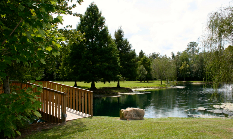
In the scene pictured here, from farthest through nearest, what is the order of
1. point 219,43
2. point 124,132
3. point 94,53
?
point 94,53, point 219,43, point 124,132

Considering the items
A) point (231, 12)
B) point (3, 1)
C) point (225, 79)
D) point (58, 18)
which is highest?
point (231, 12)

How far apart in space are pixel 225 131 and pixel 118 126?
3562 millimetres

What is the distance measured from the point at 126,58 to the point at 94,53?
951 cm

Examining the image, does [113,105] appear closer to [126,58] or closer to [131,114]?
[131,114]

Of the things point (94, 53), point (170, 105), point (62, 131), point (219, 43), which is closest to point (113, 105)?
point (170, 105)

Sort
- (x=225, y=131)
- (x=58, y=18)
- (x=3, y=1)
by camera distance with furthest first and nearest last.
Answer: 1. (x=225, y=131)
2. (x=3, y=1)
3. (x=58, y=18)

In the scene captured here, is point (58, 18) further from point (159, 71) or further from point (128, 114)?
point (159, 71)

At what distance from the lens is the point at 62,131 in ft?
21.4

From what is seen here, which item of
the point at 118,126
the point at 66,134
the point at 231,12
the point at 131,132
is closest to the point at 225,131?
the point at 131,132

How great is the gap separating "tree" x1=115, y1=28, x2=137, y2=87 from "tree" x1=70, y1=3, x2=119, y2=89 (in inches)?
244

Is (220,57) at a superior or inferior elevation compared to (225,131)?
superior

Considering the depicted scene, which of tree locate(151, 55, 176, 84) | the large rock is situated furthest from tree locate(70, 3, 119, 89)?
tree locate(151, 55, 176, 84)

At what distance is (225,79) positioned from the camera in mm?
9523

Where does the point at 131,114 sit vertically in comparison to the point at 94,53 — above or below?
below
